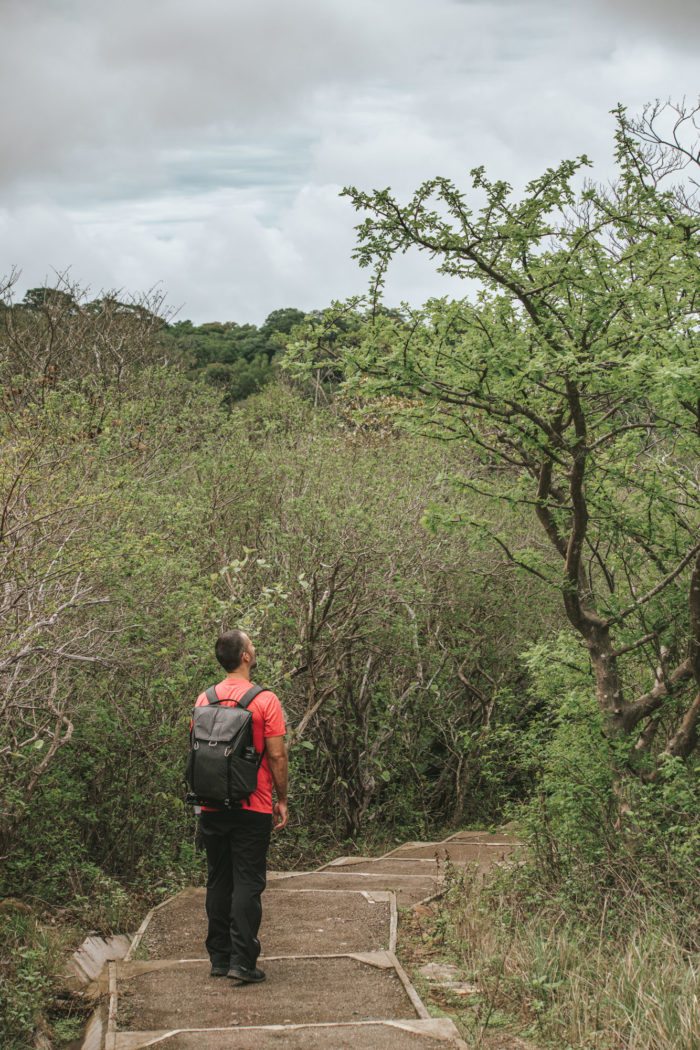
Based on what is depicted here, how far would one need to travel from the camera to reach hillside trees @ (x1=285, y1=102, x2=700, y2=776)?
542 centimetres

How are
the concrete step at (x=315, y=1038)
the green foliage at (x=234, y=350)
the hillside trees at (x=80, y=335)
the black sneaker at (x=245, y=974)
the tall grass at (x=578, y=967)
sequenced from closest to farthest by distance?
the concrete step at (x=315, y=1038) → the tall grass at (x=578, y=967) → the black sneaker at (x=245, y=974) → the hillside trees at (x=80, y=335) → the green foliage at (x=234, y=350)

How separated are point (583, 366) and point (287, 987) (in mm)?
3444

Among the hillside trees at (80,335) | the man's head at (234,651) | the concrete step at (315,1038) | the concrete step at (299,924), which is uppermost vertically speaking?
the hillside trees at (80,335)

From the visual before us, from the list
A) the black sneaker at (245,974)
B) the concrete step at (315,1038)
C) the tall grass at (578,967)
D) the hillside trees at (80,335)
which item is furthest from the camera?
the hillside trees at (80,335)

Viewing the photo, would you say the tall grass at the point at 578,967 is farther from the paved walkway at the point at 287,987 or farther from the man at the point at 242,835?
the man at the point at 242,835

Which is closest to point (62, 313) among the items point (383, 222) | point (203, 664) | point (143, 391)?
point (143, 391)

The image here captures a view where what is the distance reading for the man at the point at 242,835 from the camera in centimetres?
442

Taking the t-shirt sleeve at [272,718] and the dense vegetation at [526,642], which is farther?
the dense vegetation at [526,642]

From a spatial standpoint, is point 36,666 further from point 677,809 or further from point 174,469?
point 174,469

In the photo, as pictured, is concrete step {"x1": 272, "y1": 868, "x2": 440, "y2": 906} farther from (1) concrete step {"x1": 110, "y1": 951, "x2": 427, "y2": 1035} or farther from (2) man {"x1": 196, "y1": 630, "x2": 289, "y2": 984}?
(2) man {"x1": 196, "y1": 630, "x2": 289, "y2": 984}

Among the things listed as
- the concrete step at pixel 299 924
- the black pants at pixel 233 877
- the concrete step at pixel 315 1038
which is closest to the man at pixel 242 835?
the black pants at pixel 233 877

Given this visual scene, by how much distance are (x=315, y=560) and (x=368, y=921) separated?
458 cm

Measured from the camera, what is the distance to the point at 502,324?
18.7 ft

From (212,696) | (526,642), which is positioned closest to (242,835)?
(212,696)
